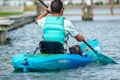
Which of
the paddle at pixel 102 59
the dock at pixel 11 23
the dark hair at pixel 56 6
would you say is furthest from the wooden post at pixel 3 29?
the dark hair at pixel 56 6

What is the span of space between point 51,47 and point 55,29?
514 millimetres

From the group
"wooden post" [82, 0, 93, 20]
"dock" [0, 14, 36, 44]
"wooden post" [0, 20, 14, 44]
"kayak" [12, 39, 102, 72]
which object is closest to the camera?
"kayak" [12, 39, 102, 72]

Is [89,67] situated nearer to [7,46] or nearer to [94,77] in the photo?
[94,77]

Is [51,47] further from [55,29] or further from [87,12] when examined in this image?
[87,12]

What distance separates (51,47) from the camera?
1475cm

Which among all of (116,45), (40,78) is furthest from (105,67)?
(116,45)

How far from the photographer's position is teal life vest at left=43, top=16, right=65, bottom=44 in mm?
14891

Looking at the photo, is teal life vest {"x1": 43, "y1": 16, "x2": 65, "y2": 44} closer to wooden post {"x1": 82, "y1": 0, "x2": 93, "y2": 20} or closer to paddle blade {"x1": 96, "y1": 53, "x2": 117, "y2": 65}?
paddle blade {"x1": 96, "y1": 53, "x2": 117, "y2": 65}

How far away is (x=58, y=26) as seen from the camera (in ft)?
48.9

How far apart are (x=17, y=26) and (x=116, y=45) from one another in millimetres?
15347

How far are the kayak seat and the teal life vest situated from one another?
22 centimetres

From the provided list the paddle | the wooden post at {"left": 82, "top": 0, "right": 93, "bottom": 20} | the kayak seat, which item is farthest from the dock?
the kayak seat

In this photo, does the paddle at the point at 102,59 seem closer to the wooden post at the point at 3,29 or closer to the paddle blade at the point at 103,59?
the paddle blade at the point at 103,59

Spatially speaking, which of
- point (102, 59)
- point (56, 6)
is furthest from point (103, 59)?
point (56, 6)
